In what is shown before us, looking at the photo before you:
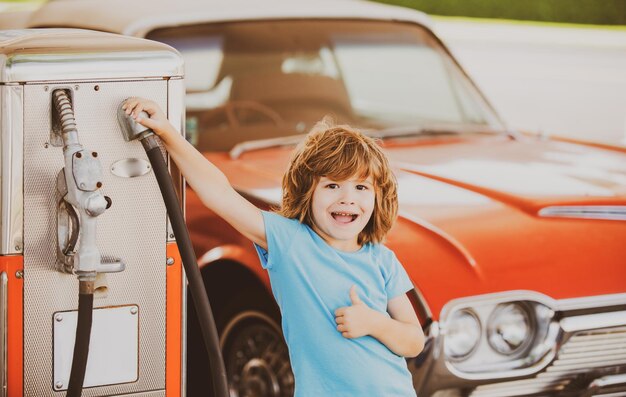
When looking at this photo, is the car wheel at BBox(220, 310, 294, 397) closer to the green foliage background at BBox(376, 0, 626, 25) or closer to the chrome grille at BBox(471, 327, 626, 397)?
the chrome grille at BBox(471, 327, 626, 397)

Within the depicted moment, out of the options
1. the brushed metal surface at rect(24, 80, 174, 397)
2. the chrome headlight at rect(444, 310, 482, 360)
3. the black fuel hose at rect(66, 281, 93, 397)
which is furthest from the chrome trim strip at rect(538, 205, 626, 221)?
the black fuel hose at rect(66, 281, 93, 397)

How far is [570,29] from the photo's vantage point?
25.7m

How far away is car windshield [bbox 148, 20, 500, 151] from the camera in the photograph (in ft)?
15.9

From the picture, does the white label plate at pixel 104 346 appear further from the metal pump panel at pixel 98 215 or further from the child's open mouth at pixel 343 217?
the child's open mouth at pixel 343 217

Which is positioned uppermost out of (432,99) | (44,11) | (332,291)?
(44,11)

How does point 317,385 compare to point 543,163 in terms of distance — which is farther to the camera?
point 543,163

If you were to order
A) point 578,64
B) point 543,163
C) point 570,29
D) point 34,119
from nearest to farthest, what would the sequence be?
1. point 34,119
2. point 543,163
3. point 578,64
4. point 570,29

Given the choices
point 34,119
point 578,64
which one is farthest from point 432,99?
point 578,64

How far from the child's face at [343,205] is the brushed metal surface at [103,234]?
400 mm

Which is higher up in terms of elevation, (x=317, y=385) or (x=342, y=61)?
(x=342, y=61)

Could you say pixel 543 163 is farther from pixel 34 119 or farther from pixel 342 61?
pixel 34 119

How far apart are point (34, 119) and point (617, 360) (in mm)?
2047

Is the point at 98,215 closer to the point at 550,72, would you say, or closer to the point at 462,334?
the point at 462,334

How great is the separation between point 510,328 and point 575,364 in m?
0.27
